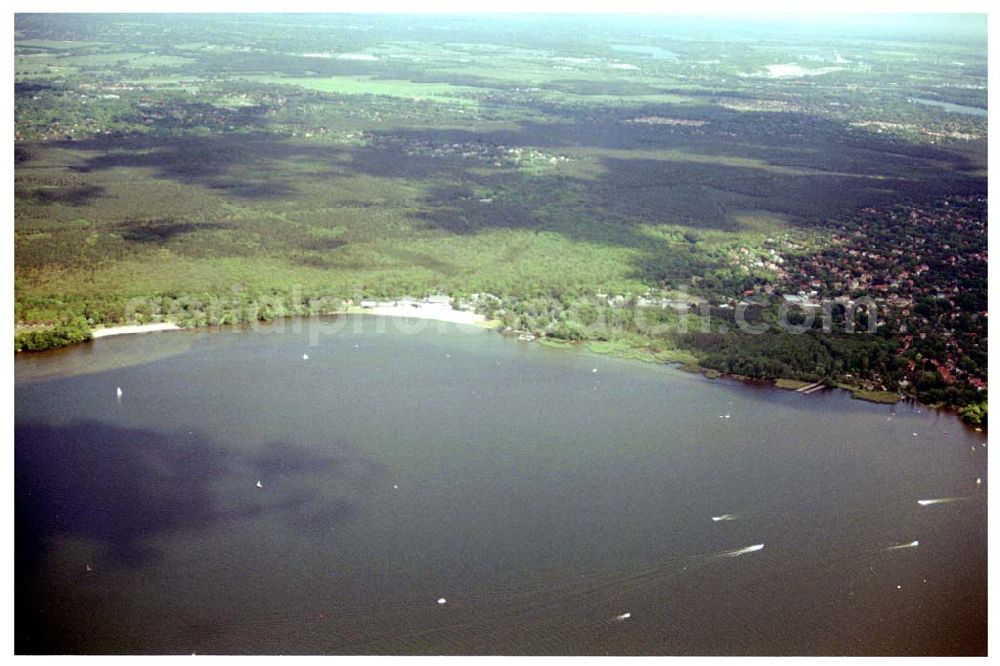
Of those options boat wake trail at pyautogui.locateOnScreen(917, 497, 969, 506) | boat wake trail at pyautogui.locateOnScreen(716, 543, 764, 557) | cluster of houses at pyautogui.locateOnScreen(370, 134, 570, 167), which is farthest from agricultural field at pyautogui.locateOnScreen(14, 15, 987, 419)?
boat wake trail at pyautogui.locateOnScreen(716, 543, 764, 557)

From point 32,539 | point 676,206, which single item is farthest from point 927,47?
point 32,539

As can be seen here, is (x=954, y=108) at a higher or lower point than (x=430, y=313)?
higher

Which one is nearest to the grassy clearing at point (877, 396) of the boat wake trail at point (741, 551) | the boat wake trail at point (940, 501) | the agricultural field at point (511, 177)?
the agricultural field at point (511, 177)

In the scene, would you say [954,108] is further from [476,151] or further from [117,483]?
[117,483]

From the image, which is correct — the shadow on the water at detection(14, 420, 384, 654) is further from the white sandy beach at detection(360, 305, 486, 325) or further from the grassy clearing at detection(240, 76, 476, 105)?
the grassy clearing at detection(240, 76, 476, 105)

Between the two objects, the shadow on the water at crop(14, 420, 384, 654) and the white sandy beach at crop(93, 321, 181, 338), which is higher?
the white sandy beach at crop(93, 321, 181, 338)

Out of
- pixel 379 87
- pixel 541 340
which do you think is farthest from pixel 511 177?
pixel 379 87

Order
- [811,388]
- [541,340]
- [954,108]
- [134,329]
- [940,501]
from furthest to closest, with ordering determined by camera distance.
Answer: [954,108], [541,340], [134,329], [811,388], [940,501]
